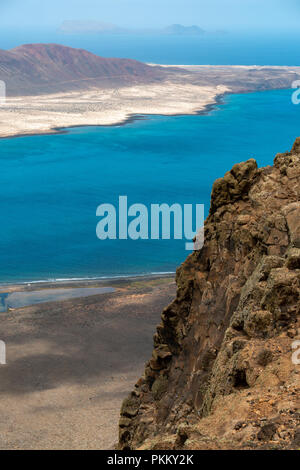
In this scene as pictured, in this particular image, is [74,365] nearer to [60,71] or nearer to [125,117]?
[125,117]

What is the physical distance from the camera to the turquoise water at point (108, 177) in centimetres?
4634

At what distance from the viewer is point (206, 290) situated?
527 inches

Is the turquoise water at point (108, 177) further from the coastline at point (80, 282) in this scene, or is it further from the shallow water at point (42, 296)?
the shallow water at point (42, 296)

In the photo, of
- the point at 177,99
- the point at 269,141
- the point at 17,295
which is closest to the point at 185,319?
the point at 17,295

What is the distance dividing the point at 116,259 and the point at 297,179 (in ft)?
111

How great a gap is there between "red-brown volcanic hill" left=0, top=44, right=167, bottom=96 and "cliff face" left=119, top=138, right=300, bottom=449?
342 feet

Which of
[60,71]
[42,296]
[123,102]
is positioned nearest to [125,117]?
[123,102]

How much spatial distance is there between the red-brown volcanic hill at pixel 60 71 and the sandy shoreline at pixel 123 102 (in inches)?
169

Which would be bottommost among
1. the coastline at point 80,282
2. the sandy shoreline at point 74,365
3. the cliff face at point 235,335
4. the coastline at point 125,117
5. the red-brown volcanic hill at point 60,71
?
the sandy shoreline at point 74,365

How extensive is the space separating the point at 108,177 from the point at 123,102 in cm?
4259

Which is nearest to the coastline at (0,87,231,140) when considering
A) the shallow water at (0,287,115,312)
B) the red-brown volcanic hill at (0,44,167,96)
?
the red-brown volcanic hill at (0,44,167,96)

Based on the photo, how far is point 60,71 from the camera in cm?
13312

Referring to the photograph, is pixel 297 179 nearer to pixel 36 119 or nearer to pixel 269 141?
pixel 269 141

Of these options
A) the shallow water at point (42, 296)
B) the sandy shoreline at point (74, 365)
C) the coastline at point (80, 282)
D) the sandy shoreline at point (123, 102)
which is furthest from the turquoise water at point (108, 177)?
the sandy shoreline at point (74, 365)
